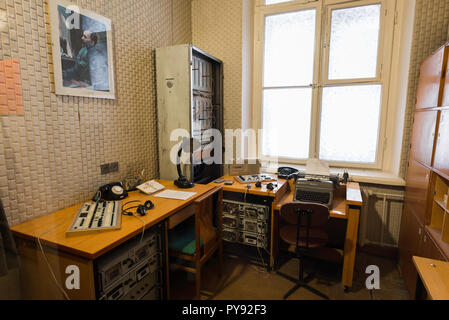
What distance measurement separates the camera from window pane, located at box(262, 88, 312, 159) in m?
3.17

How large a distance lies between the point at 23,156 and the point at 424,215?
2.71 m

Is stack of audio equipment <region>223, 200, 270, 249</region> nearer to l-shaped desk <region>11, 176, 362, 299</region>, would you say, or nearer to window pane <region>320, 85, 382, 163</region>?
l-shaped desk <region>11, 176, 362, 299</region>

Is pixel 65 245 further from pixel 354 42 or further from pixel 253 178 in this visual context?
pixel 354 42

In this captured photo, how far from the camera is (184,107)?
2.40 meters

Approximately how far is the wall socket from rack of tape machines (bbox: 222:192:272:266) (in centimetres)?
108

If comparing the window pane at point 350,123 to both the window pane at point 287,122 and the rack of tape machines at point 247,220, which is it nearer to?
the window pane at point 287,122

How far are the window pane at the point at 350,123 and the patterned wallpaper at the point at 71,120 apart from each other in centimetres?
202

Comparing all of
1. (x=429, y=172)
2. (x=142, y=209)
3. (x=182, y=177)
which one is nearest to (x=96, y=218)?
(x=142, y=209)

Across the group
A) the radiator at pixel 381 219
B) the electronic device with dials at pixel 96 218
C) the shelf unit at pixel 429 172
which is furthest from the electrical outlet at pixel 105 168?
the radiator at pixel 381 219

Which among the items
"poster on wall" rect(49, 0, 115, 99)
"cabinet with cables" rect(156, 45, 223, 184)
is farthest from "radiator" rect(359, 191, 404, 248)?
"poster on wall" rect(49, 0, 115, 99)
